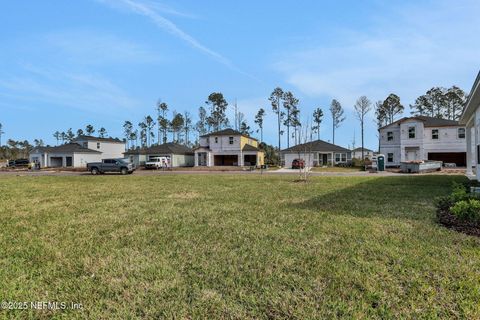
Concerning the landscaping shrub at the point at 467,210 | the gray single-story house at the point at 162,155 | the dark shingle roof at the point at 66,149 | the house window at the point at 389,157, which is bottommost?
the landscaping shrub at the point at 467,210

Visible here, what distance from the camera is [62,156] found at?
50.8m

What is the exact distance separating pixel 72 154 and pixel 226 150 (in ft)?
81.6

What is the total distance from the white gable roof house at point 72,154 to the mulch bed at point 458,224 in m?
53.5

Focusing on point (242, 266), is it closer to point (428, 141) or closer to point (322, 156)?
point (428, 141)

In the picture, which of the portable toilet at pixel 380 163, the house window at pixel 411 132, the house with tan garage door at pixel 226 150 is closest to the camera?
the portable toilet at pixel 380 163

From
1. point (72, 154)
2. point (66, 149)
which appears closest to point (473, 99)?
point (72, 154)

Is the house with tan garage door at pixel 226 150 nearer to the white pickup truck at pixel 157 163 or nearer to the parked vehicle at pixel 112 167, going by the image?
the white pickup truck at pixel 157 163

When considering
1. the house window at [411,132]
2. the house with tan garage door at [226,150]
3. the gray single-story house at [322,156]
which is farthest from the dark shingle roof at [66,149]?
the house window at [411,132]

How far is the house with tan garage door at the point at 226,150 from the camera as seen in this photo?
4819 cm

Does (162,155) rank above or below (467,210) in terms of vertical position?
above

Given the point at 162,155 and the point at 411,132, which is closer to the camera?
the point at 411,132

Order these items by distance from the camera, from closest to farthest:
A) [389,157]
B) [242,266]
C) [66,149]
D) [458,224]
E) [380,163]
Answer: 1. [242,266]
2. [458,224]
3. [380,163]
4. [389,157]
5. [66,149]

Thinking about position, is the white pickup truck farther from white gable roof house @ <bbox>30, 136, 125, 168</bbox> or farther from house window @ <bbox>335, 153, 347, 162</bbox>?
house window @ <bbox>335, 153, 347, 162</bbox>

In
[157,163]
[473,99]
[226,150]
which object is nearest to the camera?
[473,99]
